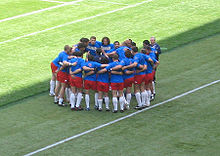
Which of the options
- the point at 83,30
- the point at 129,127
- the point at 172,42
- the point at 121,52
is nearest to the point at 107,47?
the point at 121,52

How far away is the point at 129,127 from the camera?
13.3 metres

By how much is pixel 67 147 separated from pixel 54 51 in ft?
30.6

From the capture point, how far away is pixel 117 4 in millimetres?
28141

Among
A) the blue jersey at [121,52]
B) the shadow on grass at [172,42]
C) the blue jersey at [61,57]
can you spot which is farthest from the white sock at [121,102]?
the shadow on grass at [172,42]

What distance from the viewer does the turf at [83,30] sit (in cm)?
1827

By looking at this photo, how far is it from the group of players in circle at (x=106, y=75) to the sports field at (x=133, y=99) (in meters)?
0.41

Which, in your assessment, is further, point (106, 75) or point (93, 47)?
point (93, 47)

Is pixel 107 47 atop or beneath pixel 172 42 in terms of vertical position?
atop

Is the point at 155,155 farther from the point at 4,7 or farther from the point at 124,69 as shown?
the point at 4,7

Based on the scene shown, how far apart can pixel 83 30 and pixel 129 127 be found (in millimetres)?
11340

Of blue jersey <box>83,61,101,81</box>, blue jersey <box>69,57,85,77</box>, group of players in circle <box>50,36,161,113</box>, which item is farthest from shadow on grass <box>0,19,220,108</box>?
blue jersey <box>83,61,101,81</box>

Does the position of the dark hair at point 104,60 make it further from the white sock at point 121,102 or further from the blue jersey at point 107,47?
the blue jersey at point 107,47

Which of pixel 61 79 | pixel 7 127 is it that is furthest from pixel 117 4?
pixel 7 127

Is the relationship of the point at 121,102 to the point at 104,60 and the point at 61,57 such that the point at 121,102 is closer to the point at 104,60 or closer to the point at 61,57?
the point at 104,60
